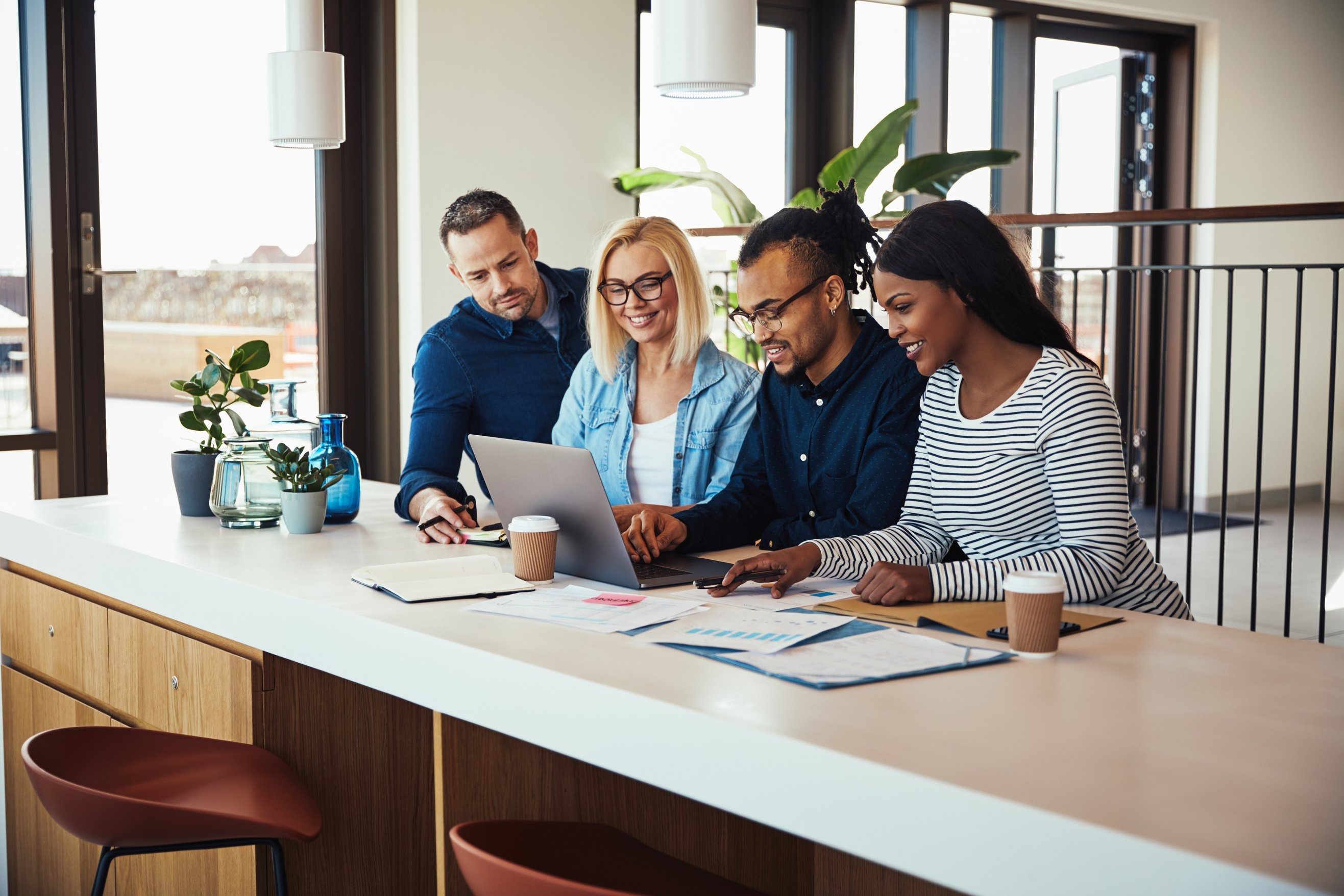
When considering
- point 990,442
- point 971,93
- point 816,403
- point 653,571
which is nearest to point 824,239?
point 816,403

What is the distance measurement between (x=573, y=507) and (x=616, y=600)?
18 centimetres

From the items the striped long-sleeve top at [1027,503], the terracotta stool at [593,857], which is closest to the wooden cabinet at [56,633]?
the terracotta stool at [593,857]

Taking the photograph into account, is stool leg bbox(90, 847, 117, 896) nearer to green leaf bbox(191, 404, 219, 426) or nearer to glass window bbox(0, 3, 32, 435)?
green leaf bbox(191, 404, 219, 426)

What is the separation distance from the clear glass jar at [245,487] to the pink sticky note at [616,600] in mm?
880

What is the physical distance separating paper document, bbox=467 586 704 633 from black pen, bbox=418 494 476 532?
1.67 feet

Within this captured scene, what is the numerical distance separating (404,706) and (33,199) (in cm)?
264

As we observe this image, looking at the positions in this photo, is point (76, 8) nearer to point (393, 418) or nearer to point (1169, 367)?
point (393, 418)

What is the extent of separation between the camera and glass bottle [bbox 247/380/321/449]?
2330mm

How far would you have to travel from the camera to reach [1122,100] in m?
6.67

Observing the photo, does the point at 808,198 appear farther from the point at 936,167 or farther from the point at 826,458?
the point at 826,458

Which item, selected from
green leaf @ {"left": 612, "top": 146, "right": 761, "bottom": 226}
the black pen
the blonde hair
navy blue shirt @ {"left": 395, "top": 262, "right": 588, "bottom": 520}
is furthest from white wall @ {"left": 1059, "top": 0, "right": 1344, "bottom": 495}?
the black pen

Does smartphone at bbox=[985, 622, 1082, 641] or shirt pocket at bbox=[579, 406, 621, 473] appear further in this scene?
shirt pocket at bbox=[579, 406, 621, 473]

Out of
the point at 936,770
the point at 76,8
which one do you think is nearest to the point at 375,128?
the point at 76,8

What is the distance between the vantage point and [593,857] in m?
1.45
